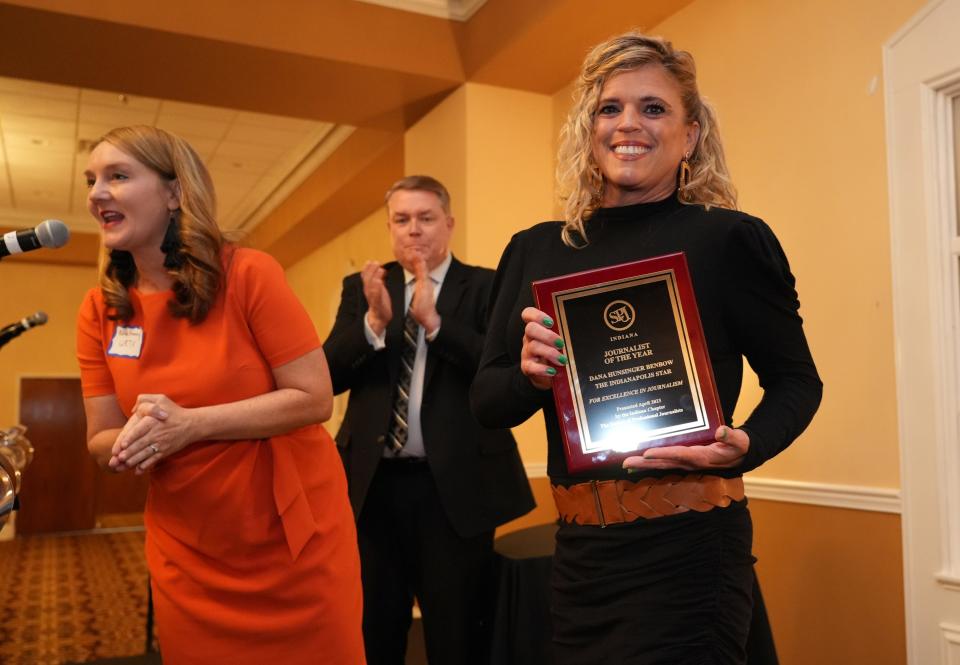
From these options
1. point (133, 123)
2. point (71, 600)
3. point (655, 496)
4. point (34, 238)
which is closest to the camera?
point (655, 496)

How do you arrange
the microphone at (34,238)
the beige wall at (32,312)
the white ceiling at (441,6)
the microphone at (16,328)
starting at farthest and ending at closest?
the beige wall at (32,312), the white ceiling at (441,6), the microphone at (16,328), the microphone at (34,238)

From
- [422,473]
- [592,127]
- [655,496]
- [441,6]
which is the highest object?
[441,6]

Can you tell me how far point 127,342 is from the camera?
68.6 inches

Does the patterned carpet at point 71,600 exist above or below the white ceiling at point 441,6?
below

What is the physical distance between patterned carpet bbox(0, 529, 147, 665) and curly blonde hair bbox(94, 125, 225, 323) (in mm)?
3426

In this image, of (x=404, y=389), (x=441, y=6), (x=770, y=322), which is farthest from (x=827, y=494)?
(x=441, y=6)

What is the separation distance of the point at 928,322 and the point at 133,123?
637 centimetres

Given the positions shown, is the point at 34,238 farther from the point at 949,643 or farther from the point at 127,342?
the point at 949,643

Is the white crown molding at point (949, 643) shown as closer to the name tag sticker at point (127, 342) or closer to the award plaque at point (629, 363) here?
the award plaque at point (629, 363)

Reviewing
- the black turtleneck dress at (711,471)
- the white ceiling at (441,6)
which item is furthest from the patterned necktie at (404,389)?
the white ceiling at (441,6)

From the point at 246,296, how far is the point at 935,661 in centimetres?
228

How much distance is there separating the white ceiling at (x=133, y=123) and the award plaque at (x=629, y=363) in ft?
16.4

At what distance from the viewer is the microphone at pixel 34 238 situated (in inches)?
52.2

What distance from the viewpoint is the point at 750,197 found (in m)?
3.52
